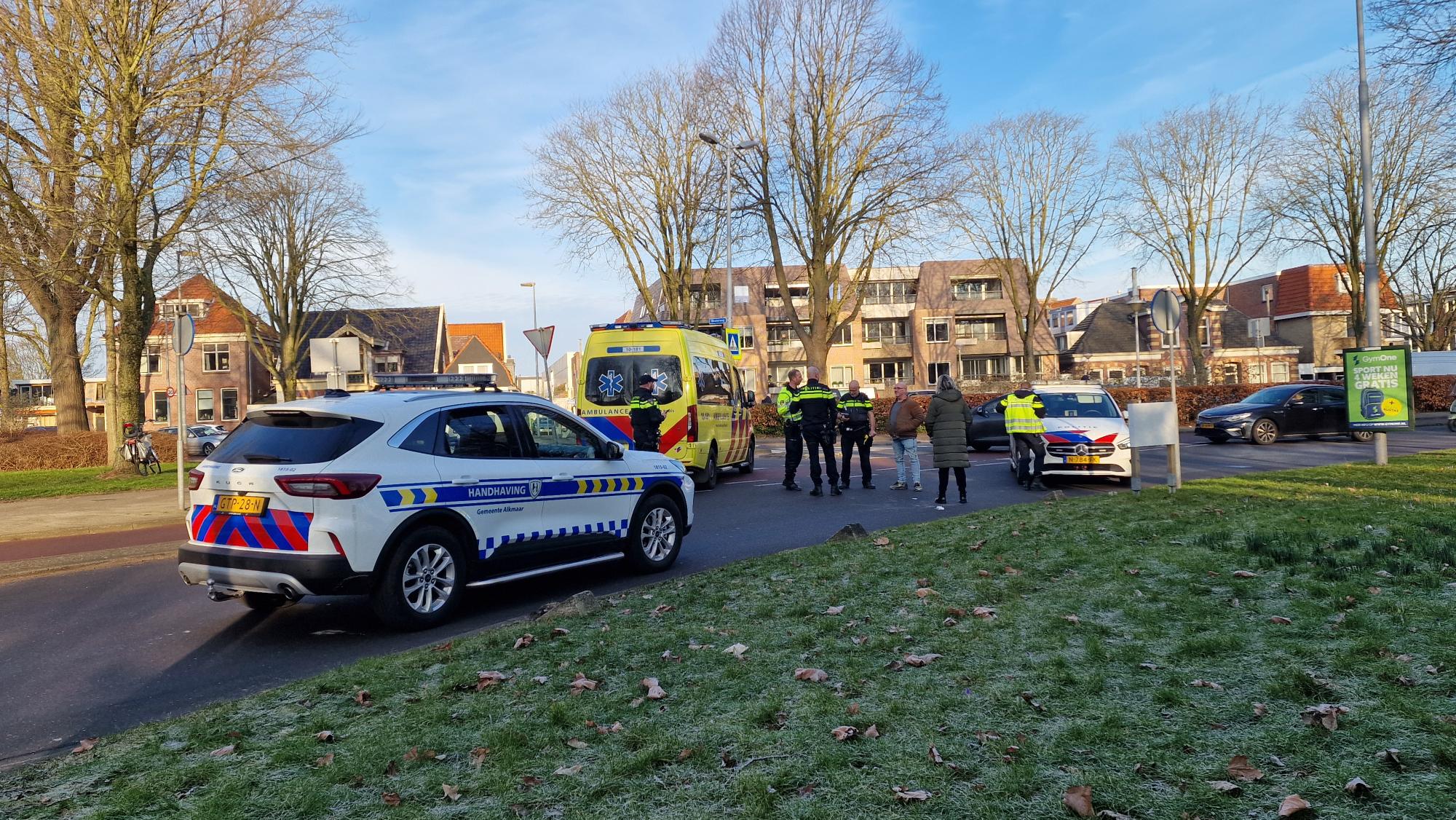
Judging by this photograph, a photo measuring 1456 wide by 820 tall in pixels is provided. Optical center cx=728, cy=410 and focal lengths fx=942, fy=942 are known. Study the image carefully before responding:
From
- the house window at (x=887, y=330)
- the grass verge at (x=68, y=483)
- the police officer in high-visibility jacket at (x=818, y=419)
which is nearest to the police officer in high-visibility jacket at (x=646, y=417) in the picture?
the police officer in high-visibility jacket at (x=818, y=419)

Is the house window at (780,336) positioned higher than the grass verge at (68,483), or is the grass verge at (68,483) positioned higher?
the house window at (780,336)

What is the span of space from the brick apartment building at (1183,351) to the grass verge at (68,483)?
58.3 m

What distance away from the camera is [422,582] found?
659cm

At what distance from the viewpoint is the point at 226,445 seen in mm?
6648

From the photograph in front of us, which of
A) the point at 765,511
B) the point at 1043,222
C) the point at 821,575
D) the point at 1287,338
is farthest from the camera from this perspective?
the point at 1287,338

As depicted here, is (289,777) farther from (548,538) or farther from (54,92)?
(54,92)

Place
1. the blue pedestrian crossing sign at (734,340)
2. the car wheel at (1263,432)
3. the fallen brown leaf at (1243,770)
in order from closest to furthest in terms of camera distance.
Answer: the fallen brown leaf at (1243,770) < the blue pedestrian crossing sign at (734,340) < the car wheel at (1263,432)

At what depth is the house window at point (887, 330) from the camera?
6856 cm

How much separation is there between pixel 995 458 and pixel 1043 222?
2830cm

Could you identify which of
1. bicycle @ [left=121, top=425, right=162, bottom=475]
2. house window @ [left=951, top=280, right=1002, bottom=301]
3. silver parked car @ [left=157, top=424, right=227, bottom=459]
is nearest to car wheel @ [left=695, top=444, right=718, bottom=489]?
bicycle @ [left=121, top=425, right=162, bottom=475]

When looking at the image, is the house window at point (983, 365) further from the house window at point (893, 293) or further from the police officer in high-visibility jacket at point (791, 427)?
the police officer in high-visibility jacket at point (791, 427)

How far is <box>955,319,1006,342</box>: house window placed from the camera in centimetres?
6800

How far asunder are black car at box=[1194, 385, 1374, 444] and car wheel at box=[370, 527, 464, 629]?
22271mm

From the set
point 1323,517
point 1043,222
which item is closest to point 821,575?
point 1323,517
